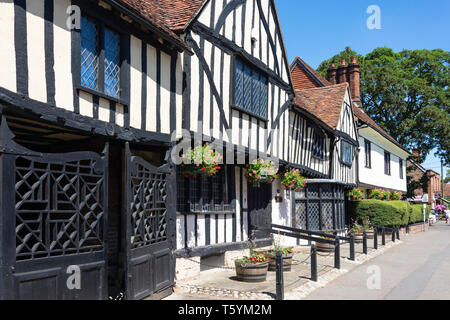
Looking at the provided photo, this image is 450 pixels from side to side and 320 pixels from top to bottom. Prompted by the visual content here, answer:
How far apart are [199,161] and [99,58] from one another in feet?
9.08

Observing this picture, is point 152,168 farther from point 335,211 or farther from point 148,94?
point 335,211

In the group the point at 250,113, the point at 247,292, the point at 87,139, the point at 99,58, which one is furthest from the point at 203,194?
the point at 99,58

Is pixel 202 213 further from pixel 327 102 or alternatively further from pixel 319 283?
pixel 327 102

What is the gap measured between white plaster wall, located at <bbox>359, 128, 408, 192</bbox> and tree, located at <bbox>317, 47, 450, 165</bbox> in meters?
3.85

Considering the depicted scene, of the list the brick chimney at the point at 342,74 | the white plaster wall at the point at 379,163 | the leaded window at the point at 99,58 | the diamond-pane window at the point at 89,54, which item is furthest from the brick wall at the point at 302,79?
the diamond-pane window at the point at 89,54

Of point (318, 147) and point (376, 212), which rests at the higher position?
point (318, 147)

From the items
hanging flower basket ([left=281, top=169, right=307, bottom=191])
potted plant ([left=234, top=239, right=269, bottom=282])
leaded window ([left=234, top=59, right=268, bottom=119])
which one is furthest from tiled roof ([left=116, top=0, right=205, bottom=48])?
hanging flower basket ([left=281, top=169, right=307, bottom=191])

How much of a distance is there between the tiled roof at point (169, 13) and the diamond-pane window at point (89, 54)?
80cm

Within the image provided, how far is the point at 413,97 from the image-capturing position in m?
35.1

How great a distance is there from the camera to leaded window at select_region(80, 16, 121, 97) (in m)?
6.37

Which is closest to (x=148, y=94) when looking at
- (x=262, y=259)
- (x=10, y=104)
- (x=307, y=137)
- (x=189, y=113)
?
(x=189, y=113)

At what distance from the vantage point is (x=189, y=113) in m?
8.62

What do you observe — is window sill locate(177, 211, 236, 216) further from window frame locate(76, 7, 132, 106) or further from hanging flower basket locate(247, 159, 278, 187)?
window frame locate(76, 7, 132, 106)
